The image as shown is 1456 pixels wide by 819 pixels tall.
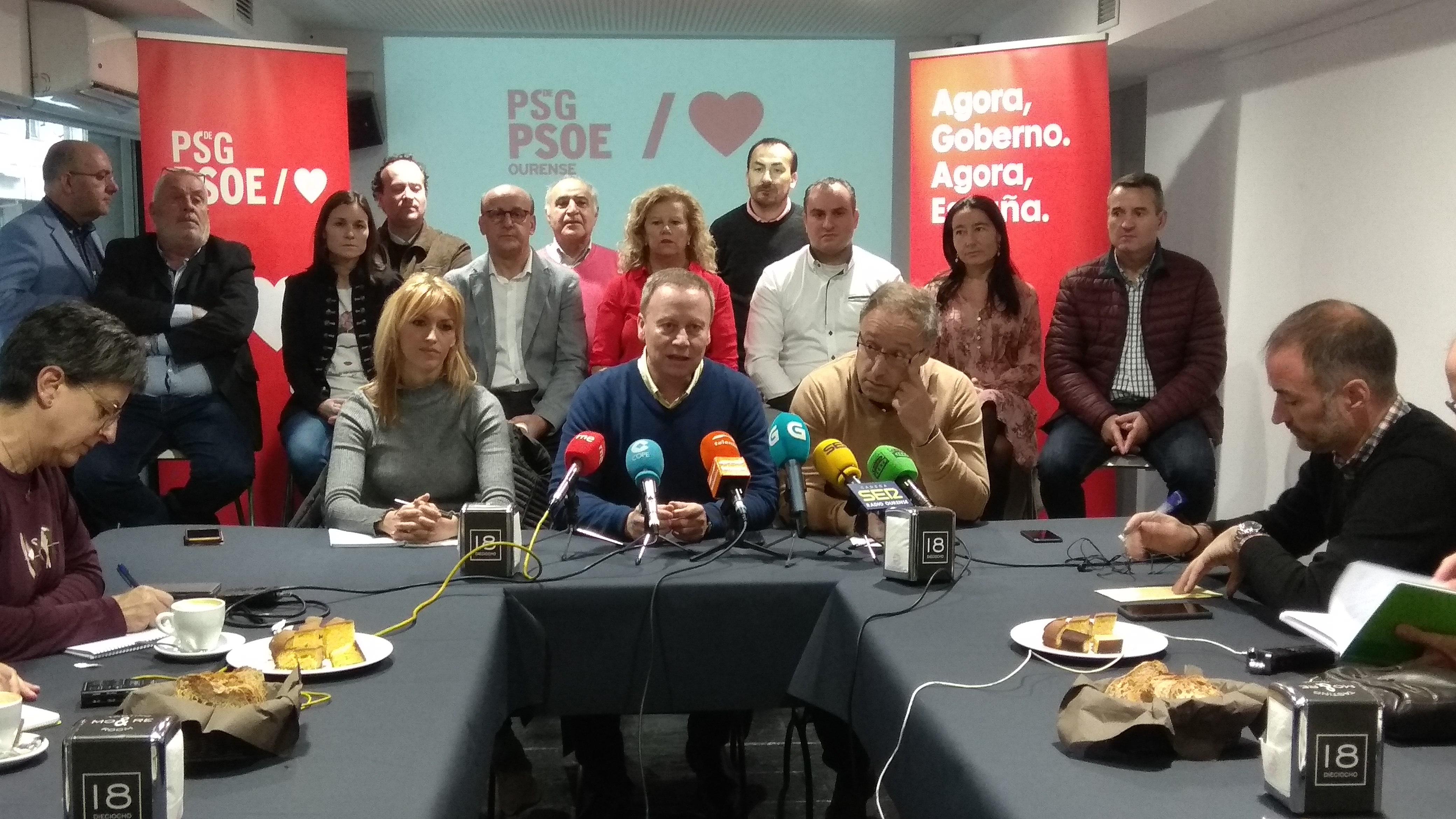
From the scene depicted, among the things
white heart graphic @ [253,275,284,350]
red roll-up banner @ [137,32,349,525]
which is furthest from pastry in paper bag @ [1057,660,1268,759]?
white heart graphic @ [253,275,284,350]

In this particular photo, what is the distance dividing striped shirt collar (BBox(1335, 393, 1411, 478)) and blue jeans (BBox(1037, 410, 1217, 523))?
1.91 m

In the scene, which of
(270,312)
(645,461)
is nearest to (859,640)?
(645,461)

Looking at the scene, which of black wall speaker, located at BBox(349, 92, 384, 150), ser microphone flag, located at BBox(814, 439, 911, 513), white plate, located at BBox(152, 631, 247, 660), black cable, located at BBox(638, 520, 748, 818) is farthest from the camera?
black wall speaker, located at BBox(349, 92, 384, 150)

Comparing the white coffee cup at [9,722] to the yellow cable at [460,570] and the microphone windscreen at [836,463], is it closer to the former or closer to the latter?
the yellow cable at [460,570]

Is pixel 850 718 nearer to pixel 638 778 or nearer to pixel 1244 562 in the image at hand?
pixel 1244 562

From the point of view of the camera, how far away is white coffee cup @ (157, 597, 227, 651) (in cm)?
166

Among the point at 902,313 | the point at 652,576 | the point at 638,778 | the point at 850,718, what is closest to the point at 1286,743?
the point at 850,718

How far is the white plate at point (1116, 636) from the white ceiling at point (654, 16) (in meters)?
5.03

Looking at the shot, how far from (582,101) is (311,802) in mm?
5605

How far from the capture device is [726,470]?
7.61 ft

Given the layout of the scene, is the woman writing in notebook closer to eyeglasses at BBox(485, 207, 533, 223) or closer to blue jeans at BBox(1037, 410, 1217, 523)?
eyeglasses at BBox(485, 207, 533, 223)

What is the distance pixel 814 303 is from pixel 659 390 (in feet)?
4.53

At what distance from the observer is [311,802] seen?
122 centimetres

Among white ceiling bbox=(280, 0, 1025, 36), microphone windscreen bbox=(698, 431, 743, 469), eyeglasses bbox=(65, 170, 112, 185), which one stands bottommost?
microphone windscreen bbox=(698, 431, 743, 469)
